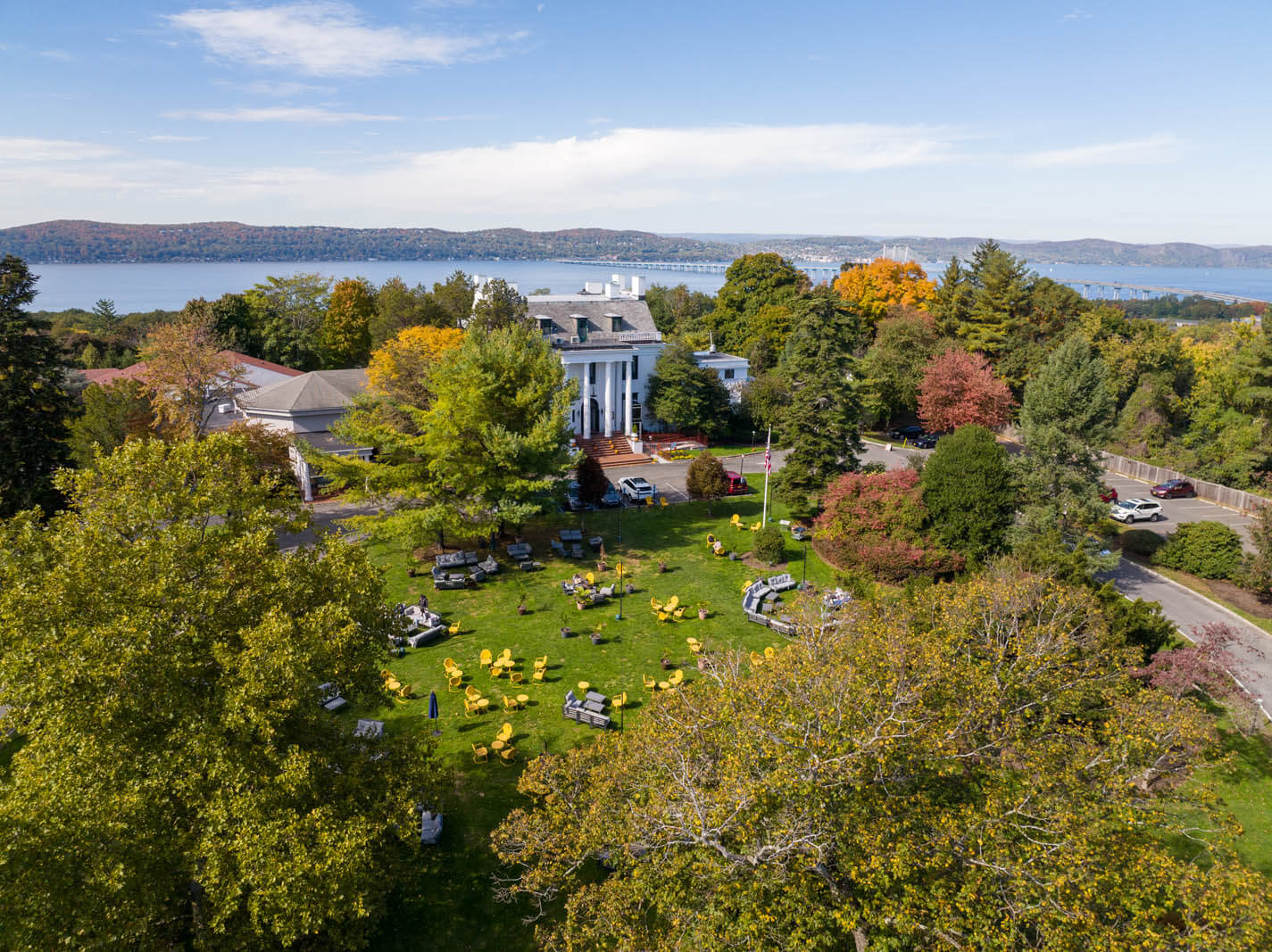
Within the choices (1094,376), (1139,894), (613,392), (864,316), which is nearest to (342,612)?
(1139,894)

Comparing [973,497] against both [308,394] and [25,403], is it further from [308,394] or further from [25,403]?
[25,403]

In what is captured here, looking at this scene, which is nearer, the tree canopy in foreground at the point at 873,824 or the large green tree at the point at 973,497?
the tree canopy in foreground at the point at 873,824

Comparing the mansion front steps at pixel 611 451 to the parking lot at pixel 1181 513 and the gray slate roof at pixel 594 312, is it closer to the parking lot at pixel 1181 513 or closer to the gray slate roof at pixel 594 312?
the gray slate roof at pixel 594 312

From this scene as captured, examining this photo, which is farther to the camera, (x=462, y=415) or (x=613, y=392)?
(x=613, y=392)

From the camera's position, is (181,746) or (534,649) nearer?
(181,746)

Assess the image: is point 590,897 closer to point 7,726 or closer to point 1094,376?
point 7,726

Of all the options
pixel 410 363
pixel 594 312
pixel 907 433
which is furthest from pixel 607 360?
pixel 907 433

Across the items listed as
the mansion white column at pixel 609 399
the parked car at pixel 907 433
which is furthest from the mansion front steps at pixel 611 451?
the parked car at pixel 907 433
